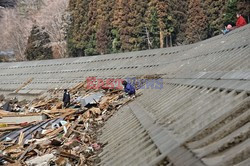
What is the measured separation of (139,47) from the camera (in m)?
49.2

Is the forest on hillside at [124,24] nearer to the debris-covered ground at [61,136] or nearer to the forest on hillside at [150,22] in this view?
the forest on hillside at [150,22]

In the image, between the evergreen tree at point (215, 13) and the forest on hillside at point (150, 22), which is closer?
the evergreen tree at point (215, 13)

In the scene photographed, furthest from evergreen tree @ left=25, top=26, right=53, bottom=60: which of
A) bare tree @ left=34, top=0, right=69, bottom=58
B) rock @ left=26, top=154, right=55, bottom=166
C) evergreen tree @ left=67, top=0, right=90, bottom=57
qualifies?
rock @ left=26, top=154, right=55, bottom=166

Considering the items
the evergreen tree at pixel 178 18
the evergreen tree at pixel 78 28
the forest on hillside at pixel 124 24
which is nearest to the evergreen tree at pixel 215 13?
the forest on hillside at pixel 124 24

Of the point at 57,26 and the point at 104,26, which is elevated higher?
the point at 57,26

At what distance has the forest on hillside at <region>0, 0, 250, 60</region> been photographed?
149ft

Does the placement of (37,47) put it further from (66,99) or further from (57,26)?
(66,99)

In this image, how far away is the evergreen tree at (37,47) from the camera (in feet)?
194

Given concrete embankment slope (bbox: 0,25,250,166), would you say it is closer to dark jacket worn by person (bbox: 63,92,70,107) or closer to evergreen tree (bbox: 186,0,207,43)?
dark jacket worn by person (bbox: 63,92,70,107)

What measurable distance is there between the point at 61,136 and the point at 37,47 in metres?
49.6

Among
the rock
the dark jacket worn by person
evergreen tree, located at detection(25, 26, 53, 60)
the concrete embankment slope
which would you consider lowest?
the rock

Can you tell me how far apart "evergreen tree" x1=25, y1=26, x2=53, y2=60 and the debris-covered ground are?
137ft

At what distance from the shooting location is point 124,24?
161ft

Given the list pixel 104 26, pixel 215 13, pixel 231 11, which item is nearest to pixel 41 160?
pixel 231 11
